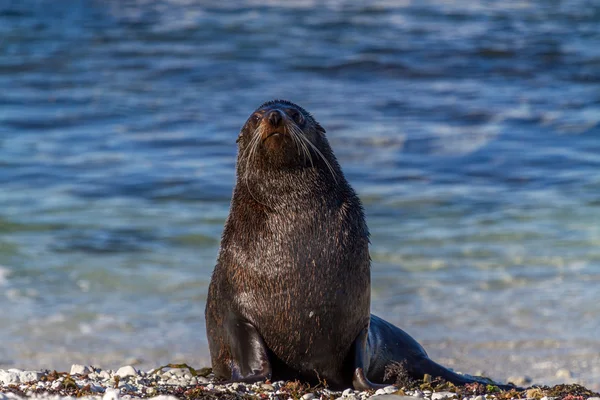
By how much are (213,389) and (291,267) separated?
0.77 metres

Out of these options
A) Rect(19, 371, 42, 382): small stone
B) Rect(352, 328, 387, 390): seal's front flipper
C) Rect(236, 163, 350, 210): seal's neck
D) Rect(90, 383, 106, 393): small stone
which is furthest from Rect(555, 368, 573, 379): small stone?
Rect(19, 371, 42, 382): small stone

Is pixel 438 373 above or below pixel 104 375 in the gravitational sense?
below

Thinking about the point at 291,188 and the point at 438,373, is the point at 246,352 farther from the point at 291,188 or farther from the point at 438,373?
the point at 438,373

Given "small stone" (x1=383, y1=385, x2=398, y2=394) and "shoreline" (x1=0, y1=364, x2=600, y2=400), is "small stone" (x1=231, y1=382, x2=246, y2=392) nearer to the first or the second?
"shoreline" (x1=0, y1=364, x2=600, y2=400)

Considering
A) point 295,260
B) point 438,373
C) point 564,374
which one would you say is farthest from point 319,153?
point 564,374

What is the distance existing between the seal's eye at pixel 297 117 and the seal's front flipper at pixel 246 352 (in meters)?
1.14

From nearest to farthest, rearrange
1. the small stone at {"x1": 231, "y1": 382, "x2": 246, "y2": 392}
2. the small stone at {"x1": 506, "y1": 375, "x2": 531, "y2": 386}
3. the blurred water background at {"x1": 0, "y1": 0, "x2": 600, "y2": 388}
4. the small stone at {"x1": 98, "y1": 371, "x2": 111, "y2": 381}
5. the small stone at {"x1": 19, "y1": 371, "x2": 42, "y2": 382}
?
the small stone at {"x1": 231, "y1": 382, "x2": 246, "y2": 392}, the small stone at {"x1": 19, "y1": 371, "x2": 42, "y2": 382}, the small stone at {"x1": 98, "y1": 371, "x2": 111, "y2": 381}, the small stone at {"x1": 506, "y1": 375, "x2": 531, "y2": 386}, the blurred water background at {"x1": 0, "y1": 0, "x2": 600, "y2": 388}

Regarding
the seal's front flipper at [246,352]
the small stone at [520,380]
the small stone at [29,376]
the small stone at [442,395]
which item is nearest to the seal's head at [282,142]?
the seal's front flipper at [246,352]

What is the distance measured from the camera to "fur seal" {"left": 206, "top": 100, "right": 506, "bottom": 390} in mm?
5477

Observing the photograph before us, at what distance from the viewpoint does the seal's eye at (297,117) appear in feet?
18.8

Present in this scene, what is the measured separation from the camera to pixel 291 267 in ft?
18.1

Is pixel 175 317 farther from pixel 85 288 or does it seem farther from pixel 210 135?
pixel 210 135

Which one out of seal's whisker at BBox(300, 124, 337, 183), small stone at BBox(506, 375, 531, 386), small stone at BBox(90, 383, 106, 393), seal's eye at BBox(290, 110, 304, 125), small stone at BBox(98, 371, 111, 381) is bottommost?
small stone at BBox(506, 375, 531, 386)

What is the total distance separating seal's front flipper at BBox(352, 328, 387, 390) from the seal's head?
37.4 inches
